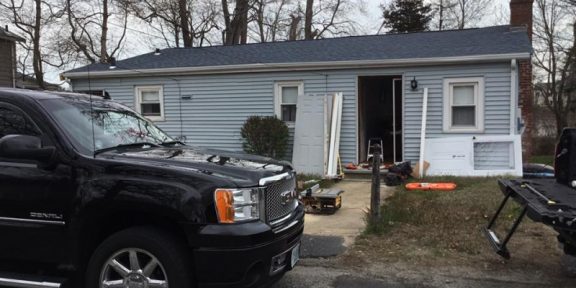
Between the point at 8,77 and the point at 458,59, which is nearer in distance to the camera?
the point at 458,59

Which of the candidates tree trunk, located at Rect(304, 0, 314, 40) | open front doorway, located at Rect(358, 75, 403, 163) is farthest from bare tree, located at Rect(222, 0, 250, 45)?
open front doorway, located at Rect(358, 75, 403, 163)

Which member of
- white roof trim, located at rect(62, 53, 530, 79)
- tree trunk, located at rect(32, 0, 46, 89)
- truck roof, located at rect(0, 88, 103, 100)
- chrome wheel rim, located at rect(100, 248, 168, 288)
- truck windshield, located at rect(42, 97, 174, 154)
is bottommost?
chrome wheel rim, located at rect(100, 248, 168, 288)

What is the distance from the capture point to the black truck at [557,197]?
393 cm

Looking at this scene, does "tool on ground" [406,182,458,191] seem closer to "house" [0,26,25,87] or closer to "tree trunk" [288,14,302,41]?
"house" [0,26,25,87]

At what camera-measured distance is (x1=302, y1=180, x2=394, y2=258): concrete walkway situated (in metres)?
6.21

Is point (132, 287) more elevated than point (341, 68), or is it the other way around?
point (341, 68)

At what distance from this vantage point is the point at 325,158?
489 inches

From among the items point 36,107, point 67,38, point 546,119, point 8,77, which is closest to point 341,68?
point 36,107

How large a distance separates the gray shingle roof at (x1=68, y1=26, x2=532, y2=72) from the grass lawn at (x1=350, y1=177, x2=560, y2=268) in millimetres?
5119

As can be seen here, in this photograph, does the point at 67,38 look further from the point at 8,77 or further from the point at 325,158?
the point at 325,158

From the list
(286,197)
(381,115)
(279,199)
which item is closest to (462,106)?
(381,115)

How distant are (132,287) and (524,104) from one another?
13.1 metres

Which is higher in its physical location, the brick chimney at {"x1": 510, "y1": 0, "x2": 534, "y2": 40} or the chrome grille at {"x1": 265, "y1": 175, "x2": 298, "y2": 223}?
the brick chimney at {"x1": 510, "y1": 0, "x2": 534, "y2": 40}

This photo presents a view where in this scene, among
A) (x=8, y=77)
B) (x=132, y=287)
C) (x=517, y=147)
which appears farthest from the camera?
(x=8, y=77)
